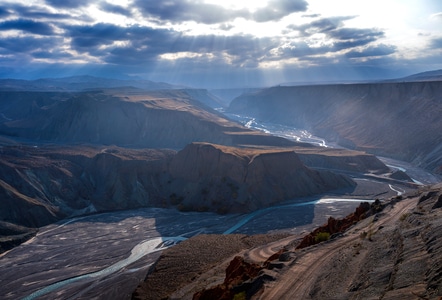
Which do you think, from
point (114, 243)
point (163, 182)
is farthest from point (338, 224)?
point (163, 182)

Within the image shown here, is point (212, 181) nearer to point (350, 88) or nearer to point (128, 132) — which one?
point (128, 132)

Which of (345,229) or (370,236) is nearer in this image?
(370,236)

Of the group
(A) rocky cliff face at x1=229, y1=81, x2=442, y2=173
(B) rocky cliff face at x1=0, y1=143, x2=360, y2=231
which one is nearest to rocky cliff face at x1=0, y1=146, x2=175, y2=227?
(B) rocky cliff face at x1=0, y1=143, x2=360, y2=231

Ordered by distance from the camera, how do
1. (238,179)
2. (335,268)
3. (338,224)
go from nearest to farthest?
(335,268)
(338,224)
(238,179)

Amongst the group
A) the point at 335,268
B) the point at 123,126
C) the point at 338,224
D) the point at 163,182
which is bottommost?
the point at 163,182

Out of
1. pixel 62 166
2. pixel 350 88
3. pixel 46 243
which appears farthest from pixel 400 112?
→ pixel 46 243

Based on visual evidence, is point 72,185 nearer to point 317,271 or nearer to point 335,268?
point 317,271
